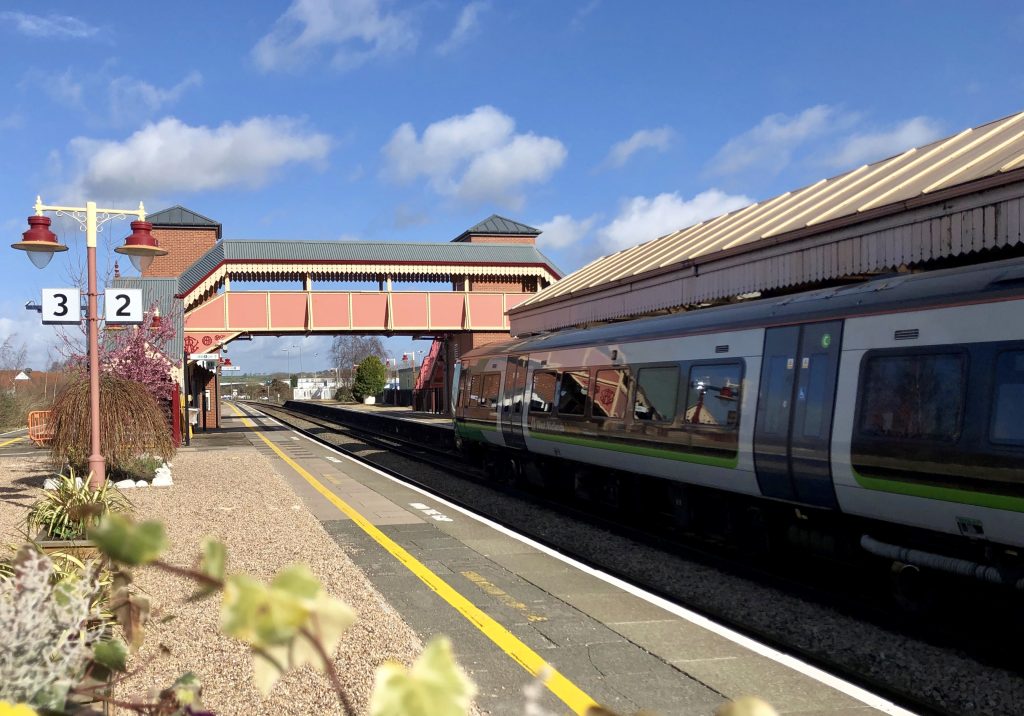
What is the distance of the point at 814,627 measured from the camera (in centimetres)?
771

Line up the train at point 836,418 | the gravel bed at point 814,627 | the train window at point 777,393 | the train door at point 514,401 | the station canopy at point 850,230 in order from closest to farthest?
the gravel bed at point 814,627 < the train at point 836,418 < the train window at point 777,393 < the station canopy at point 850,230 < the train door at point 514,401

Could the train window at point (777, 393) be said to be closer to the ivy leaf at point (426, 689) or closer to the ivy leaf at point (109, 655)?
the ivy leaf at point (109, 655)

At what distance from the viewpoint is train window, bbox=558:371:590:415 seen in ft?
45.9

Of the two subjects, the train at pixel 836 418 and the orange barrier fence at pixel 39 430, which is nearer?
the train at pixel 836 418

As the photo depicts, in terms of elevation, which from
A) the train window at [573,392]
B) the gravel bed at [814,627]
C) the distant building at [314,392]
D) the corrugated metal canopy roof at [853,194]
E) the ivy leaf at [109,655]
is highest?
the corrugated metal canopy roof at [853,194]

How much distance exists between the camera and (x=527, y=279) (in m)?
38.2

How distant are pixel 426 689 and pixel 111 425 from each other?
16330 millimetres

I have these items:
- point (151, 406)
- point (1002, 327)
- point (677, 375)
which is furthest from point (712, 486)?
point (151, 406)

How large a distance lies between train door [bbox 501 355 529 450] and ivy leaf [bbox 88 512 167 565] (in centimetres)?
1549

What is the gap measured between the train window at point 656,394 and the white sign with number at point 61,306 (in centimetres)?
819

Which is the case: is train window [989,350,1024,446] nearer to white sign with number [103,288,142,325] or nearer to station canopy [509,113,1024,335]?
station canopy [509,113,1024,335]

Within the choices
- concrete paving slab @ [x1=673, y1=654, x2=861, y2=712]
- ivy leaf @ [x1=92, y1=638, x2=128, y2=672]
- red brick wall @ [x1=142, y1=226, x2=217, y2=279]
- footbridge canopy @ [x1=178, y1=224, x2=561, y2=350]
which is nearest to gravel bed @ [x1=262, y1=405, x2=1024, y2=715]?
concrete paving slab @ [x1=673, y1=654, x2=861, y2=712]

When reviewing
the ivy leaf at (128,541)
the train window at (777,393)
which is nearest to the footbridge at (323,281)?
the train window at (777,393)

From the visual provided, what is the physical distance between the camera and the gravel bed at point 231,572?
5207 mm
